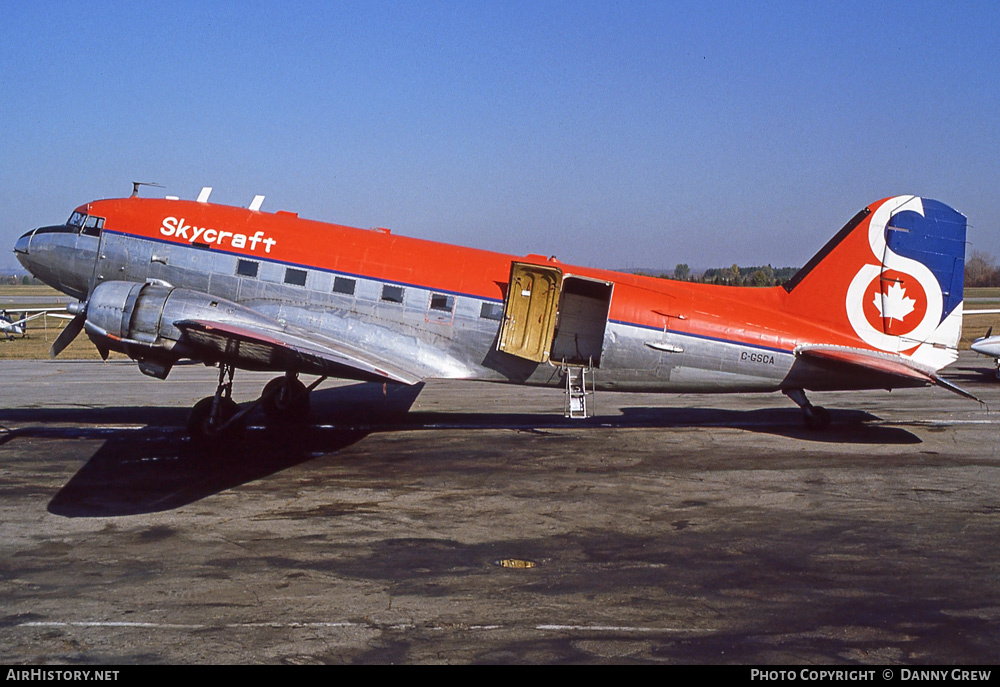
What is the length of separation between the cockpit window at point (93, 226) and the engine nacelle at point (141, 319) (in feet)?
10.2

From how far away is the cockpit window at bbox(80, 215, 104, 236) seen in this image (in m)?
15.8

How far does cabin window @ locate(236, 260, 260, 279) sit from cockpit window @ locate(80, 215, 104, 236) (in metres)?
3.13

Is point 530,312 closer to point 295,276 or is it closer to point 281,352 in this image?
point 295,276

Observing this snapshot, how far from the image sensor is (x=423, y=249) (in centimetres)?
1580

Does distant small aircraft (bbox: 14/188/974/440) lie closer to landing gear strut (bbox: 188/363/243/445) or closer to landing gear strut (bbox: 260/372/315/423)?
landing gear strut (bbox: 188/363/243/445)

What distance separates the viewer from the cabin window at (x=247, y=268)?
600 inches

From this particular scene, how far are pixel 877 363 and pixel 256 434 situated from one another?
488 inches

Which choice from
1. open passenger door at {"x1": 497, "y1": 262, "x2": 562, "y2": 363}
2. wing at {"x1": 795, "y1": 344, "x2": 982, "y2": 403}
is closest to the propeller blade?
open passenger door at {"x1": 497, "y1": 262, "x2": 562, "y2": 363}

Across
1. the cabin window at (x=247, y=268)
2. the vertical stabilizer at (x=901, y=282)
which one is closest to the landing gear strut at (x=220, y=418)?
the cabin window at (x=247, y=268)

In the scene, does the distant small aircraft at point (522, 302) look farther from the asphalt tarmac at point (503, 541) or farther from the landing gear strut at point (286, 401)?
the landing gear strut at point (286, 401)

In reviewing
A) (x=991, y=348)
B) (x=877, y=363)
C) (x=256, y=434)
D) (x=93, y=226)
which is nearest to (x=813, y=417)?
(x=877, y=363)

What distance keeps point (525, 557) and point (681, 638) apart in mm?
2609

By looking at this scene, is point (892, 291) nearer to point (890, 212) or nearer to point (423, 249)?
point (890, 212)

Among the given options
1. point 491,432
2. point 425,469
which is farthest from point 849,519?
point 491,432
